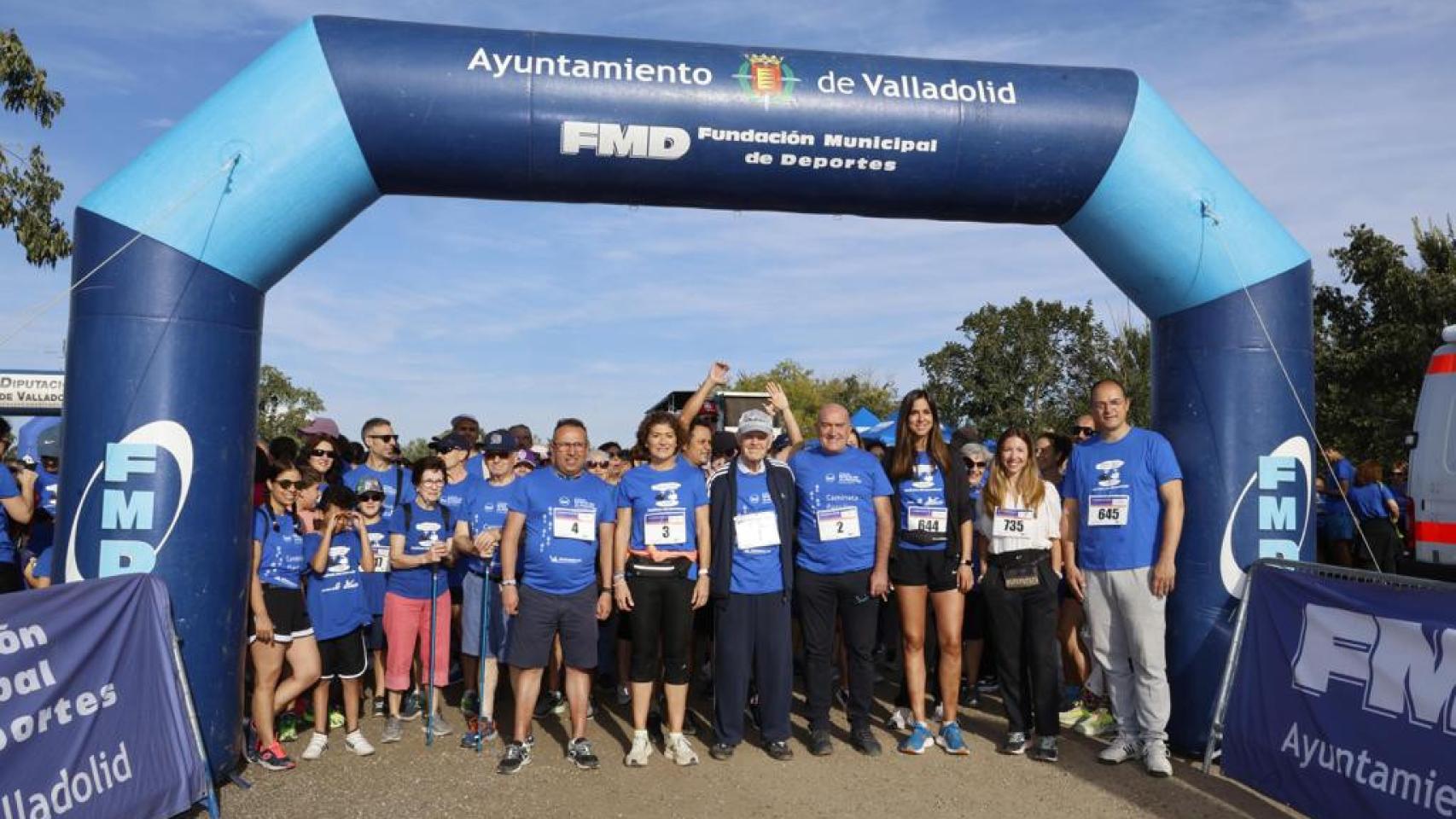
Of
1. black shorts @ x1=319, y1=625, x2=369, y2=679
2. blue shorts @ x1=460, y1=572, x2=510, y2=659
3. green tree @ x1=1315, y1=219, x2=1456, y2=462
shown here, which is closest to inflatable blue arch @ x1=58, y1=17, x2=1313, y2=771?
black shorts @ x1=319, y1=625, x2=369, y2=679

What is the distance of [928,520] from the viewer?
19.4ft

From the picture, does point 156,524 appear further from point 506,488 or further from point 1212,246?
point 1212,246

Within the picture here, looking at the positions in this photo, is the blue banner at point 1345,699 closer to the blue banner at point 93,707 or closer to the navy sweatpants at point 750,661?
the navy sweatpants at point 750,661

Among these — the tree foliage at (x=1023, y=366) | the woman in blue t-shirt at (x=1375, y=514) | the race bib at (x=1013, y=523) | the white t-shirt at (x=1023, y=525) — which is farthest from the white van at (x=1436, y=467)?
the tree foliage at (x=1023, y=366)

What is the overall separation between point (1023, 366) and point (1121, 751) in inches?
1645

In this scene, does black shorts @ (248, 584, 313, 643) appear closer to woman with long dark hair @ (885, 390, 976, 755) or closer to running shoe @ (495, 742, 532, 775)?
running shoe @ (495, 742, 532, 775)

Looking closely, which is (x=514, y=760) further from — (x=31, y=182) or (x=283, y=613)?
(x=31, y=182)

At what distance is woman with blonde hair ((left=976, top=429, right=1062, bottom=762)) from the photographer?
18.6ft

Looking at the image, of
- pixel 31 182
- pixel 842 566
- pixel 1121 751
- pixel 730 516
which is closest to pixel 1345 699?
pixel 1121 751

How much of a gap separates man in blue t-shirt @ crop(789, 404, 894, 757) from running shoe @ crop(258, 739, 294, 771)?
279 centimetres

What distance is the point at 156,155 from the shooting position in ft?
16.4

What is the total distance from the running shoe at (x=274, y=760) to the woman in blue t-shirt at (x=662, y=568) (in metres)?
1.81

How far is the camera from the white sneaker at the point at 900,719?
20.5ft

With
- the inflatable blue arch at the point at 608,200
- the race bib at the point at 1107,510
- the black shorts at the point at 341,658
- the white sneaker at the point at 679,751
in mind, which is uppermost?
the inflatable blue arch at the point at 608,200
